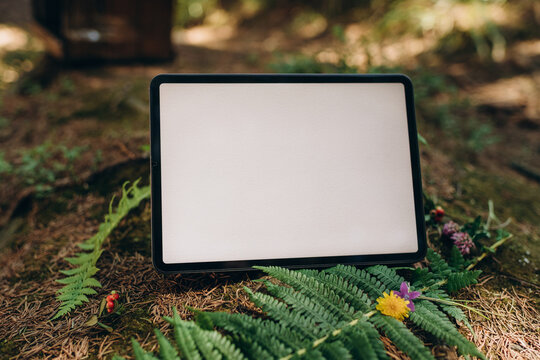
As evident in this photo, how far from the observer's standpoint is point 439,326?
0.96m

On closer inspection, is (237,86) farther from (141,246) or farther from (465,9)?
(465,9)

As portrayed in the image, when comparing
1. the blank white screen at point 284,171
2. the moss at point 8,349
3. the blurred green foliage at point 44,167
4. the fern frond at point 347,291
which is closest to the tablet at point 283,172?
the blank white screen at point 284,171

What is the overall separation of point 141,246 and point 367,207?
1120 mm

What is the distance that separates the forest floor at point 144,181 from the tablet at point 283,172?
24cm

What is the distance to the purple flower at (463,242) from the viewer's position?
1.36 m

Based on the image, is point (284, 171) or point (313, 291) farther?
point (284, 171)

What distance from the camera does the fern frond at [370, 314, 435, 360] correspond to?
2.90 ft

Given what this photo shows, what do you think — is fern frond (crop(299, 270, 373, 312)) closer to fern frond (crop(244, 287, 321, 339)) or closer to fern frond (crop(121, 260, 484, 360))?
fern frond (crop(121, 260, 484, 360))

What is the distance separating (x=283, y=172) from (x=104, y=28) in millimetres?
3322

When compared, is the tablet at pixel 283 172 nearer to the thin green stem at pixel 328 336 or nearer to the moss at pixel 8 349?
the thin green stem at pixel 328 336

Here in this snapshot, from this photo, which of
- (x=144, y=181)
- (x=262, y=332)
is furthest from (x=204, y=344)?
(x=144, y=181)

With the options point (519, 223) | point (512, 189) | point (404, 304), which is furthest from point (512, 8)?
point (404, 304)

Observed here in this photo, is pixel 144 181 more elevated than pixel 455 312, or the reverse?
pixel 144 181

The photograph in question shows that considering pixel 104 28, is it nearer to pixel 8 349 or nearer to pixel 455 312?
pixel 8 349
